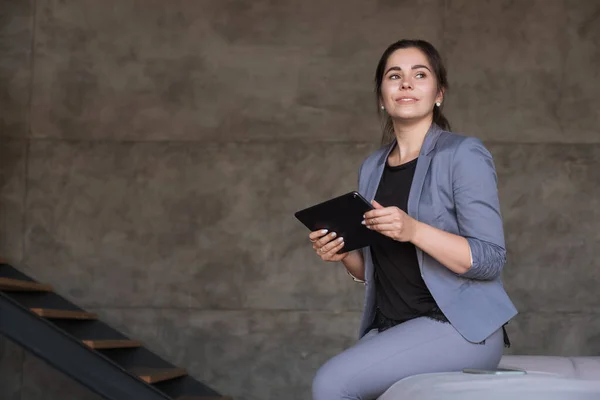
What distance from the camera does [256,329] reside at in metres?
4.98

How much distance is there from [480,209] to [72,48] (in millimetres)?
3649

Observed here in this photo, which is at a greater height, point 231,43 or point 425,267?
point 231,43

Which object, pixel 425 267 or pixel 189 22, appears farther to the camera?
pixel 189 22

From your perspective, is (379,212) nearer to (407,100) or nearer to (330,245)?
(330,245)

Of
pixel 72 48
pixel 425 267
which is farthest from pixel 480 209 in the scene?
pixel 72 48

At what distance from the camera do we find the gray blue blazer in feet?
6.57

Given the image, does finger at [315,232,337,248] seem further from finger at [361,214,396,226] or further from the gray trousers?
the gray trousers

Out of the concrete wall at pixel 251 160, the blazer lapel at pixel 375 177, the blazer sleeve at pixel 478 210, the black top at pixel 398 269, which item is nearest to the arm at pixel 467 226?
the blazer sleeve at pixel 478 210

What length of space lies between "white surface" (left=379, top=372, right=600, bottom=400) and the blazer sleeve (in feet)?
0.95

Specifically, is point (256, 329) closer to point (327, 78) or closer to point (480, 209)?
point (327, 78)

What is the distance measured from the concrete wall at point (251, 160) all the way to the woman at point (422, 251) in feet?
8.56

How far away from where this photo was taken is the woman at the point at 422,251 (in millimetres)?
1962

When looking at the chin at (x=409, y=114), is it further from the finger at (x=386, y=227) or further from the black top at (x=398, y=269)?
the finger at (x=386, y=227)

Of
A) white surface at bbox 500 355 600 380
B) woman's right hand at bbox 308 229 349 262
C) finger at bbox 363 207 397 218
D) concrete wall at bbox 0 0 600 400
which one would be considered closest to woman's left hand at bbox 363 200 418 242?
finger at bbox 363 207 397 218
